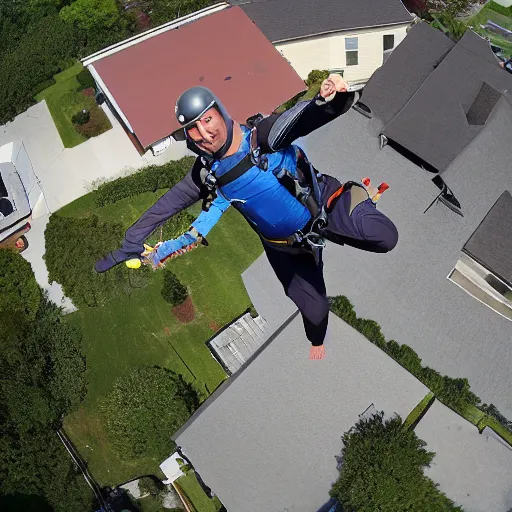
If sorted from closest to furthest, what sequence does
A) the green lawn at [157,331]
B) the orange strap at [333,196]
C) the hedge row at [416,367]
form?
the orange strap at [333,196], the hedge row at [416,367], the green lawn at [157,331]

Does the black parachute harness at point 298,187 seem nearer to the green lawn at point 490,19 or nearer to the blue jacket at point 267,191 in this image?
the blue jacket at point 267,191

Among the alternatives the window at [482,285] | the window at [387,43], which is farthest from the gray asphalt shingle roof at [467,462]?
the window at [387,43]

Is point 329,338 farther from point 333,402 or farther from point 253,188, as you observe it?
point 253,188

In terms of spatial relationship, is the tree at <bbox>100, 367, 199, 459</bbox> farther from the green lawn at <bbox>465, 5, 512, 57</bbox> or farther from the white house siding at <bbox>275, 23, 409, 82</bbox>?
the green lawn at <bbox>465, 5, 512, 57</bbox>

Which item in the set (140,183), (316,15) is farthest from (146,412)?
(316,15)

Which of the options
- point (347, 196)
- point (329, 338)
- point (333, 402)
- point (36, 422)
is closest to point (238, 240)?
point (329, 338)

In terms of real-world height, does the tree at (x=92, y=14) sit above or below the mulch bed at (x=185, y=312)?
above
